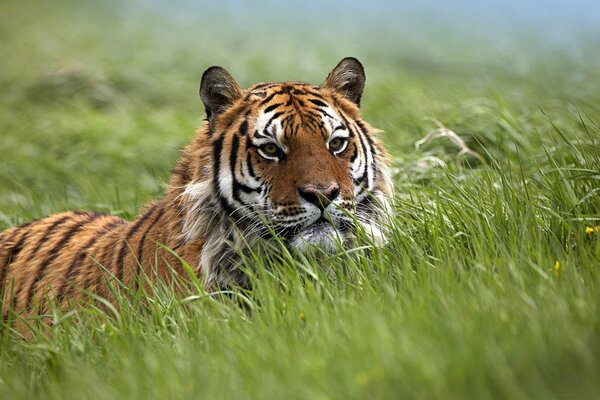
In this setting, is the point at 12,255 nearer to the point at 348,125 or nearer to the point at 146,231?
the point at 146,231

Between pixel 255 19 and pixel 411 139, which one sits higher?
pixel 255 19

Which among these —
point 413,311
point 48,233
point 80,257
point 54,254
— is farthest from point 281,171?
point 48,233

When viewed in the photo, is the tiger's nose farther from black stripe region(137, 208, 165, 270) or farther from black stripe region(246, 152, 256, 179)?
black stripe region(137, 208, 165, 270)

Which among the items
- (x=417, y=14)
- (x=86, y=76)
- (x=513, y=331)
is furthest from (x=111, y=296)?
(x=417, y=14)

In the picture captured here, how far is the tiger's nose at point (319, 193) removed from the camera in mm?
3650

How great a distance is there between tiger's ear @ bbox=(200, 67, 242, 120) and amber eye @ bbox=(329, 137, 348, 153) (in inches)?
20.5

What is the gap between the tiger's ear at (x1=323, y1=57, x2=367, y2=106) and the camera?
169 inches

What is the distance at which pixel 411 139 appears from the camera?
20.8 feet

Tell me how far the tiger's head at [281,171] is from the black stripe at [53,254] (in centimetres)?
96

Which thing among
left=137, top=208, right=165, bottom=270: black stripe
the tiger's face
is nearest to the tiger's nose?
the tiger's face

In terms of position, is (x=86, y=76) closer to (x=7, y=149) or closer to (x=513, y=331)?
(x=7, y=149)

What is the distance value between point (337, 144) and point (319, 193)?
382 mm

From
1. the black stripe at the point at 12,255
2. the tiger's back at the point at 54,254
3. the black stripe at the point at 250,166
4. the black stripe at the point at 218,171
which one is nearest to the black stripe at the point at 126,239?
the tiger's back at the point at 54,254

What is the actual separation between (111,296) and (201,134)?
85cm
